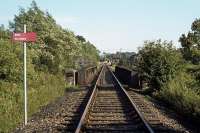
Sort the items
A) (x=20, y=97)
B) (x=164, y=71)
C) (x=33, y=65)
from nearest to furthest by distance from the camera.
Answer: (x=20, y=97) → (x=33, y=65) → (x=164, y=71)

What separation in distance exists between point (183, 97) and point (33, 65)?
7.42 m

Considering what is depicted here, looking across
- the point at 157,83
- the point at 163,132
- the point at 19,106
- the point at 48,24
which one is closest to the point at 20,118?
the point at 19,106

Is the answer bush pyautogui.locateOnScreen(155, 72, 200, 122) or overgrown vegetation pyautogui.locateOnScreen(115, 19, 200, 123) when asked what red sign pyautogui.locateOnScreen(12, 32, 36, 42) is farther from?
overgrown vegetation pyautogui.locateOnScreen(115, 19, 200, 123)

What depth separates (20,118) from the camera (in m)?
14.2

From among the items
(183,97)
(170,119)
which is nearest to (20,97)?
(170,119)

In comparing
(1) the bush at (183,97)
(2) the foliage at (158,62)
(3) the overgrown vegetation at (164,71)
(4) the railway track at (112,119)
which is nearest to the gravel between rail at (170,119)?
(1) the bush at (183,97)

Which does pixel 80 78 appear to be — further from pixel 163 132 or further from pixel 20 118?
pixel 163 132

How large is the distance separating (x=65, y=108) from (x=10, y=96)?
2.57 meters

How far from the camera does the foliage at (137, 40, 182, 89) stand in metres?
24.9

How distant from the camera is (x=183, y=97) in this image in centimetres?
1780

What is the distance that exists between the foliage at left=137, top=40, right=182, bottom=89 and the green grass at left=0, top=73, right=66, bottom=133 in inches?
193

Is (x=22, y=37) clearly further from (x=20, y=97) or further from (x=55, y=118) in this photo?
(x=20, y=97)

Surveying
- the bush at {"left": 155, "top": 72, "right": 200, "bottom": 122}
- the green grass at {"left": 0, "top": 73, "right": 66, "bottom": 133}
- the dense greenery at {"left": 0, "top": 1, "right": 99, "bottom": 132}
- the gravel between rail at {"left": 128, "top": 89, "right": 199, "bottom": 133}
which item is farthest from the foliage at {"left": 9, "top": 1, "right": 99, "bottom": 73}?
the gravel between rail at {"left": 128, "top": 89, "right": 199, "bottom": 133}

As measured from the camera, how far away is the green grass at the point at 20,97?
1336 centimetres
